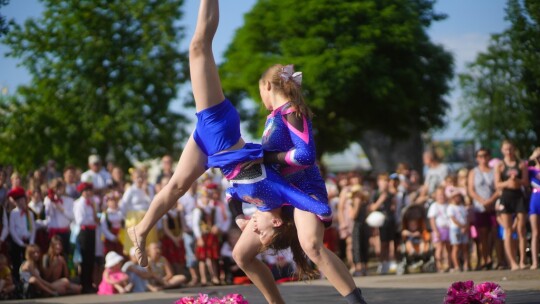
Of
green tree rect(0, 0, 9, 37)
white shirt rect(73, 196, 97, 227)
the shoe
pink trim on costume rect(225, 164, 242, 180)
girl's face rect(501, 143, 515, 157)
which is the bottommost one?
the shoe

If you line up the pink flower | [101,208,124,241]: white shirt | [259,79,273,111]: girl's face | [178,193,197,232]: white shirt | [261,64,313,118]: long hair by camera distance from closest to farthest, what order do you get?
1. [261,64,313,118]: long hair
2. [259,79,273,111]: girl's face
3. the pink flower
4. [101,208,124,241]: white shirt
5. [178,193,197,232]: white shirt

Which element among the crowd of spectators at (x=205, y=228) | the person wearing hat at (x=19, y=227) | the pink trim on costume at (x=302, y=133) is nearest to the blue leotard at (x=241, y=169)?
the pink trim on costume at (x=302, y=133)

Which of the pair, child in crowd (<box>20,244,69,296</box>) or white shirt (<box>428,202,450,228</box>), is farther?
white shirt (<box>428,202,450,228</box>)

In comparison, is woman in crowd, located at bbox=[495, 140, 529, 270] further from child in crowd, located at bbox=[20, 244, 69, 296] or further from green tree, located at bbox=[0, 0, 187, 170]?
green tree, located at bbox=[0, 0, 187, 170]

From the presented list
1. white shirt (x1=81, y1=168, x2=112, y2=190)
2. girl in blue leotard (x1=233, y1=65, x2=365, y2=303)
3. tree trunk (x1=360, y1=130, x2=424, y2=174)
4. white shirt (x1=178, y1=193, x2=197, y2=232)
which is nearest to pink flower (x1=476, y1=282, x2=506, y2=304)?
girl in blue leotard (x1=233, y1=65, x2=365, y2=303)

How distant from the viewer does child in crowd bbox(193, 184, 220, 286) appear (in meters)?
15.4

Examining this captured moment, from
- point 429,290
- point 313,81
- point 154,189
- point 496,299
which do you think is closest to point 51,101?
point 313,81

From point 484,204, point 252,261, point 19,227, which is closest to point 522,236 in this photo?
point 484,204

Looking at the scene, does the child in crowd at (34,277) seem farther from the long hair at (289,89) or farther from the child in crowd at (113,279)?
the long hair at (289,89)

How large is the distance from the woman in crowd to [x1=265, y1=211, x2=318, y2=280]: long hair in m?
7.55

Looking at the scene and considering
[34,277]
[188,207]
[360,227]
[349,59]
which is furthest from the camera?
[349,59]

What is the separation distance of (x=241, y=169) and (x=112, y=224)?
8.42m

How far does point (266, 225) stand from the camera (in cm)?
730

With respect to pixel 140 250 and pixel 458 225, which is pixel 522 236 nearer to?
pixel 458 225
